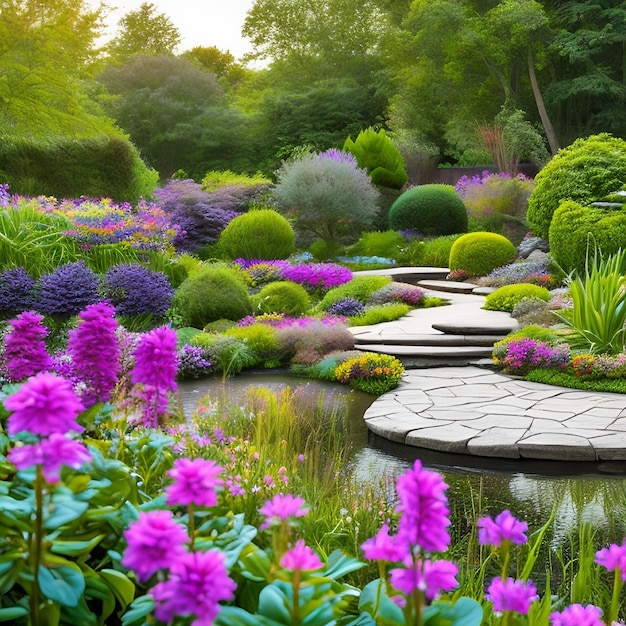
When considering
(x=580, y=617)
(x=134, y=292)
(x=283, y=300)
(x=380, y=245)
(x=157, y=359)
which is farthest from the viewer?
(x=380, y=245)

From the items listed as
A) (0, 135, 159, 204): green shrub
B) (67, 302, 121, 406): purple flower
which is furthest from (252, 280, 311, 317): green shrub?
(67, 302, 121, 406): purple flower

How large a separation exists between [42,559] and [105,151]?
17252mm

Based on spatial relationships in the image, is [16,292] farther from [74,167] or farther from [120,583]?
[74,167]

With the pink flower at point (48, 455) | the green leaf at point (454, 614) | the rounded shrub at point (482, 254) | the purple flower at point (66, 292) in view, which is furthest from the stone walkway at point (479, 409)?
the rounded shrub at point (482, 254)

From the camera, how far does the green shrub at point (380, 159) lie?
2067cm

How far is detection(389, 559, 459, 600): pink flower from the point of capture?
0.95 m

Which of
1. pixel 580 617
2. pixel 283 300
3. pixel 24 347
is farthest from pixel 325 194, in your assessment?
pixel 580 617

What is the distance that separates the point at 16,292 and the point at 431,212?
1174cm

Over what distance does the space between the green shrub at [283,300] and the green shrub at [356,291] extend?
0.52 meters

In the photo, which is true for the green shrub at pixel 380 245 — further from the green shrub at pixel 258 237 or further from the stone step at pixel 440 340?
the stone step at pixel 440 340

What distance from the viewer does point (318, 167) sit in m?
17.6

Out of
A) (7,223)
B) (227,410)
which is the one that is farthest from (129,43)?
(227,410)

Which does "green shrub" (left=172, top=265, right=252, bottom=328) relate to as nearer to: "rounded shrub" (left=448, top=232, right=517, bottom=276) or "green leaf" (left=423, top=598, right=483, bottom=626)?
"rounded shrub" (left=448, top=232, right=517, bottom=276)

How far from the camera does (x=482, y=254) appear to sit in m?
14.0
